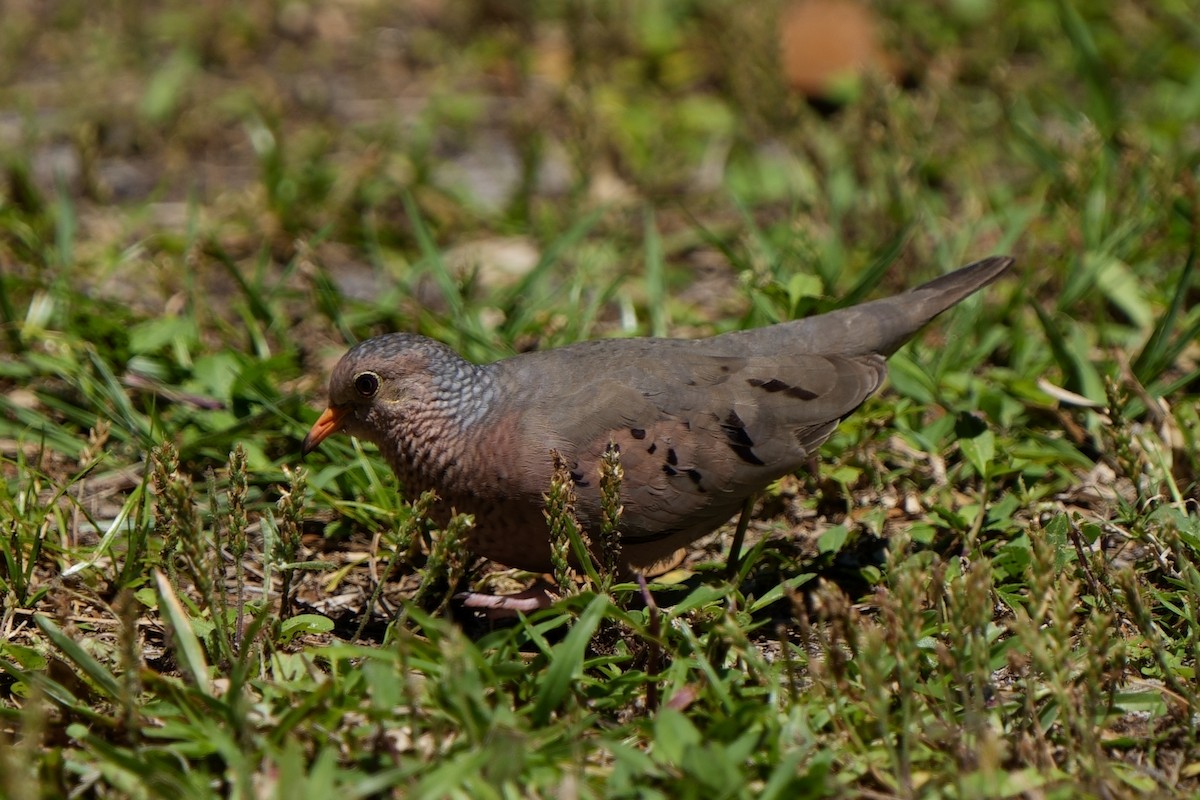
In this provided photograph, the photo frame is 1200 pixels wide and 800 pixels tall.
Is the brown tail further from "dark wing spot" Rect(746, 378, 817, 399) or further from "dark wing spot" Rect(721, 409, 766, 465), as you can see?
"dark wing spot" Rect(721, 409, 766, 465)

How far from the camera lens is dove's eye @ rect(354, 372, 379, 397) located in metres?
4.40

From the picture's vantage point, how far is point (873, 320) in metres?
4.71

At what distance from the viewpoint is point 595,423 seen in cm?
424

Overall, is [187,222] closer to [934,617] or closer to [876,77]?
[876,77]

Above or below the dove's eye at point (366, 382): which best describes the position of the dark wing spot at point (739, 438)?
below

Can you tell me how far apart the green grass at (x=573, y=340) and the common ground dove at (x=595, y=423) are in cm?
23

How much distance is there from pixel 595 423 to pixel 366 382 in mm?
742

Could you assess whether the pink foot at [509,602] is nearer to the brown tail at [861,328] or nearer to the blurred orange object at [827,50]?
the brown tail at [861,328]

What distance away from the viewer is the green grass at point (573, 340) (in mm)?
3340

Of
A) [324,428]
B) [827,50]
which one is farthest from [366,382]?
[827,50]

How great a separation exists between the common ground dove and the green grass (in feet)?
0.75

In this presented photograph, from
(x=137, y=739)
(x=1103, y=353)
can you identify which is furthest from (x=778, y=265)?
(x=137, y=739)

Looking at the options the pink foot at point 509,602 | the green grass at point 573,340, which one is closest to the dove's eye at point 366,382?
the green grass at point 573,340

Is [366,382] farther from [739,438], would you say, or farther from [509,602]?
[739,438]
